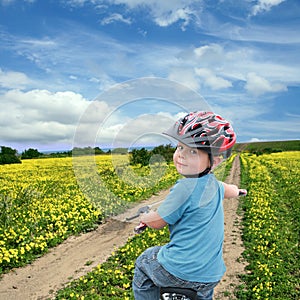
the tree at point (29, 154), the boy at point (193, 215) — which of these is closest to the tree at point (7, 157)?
the tree at point (29, 154)

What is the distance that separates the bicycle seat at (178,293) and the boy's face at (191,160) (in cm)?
90

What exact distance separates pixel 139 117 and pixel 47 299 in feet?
17.5

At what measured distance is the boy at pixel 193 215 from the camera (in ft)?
9.52

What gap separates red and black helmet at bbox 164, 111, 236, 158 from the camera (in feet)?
9.77

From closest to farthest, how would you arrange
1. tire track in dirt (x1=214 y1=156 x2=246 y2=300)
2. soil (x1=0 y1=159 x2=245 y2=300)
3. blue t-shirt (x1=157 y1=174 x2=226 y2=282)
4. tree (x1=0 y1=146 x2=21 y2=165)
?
1. blue t-shirt (x1=157 y1=174 x2=226 y2=282)
2. tire track in dirt (x1=214 y1=156 x2=246 y2=300)
3. soil (x1=0 y1=159 x2=245 y2=300)
4. tree (x1=0 y1=146 x2=21 y2=165)

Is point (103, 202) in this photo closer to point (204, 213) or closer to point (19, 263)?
point (204, 213)

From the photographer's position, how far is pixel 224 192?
346 centimetres

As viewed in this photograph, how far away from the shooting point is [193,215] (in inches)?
114

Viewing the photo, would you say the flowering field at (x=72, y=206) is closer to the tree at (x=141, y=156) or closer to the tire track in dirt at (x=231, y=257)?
the tree at (x=141, y=156)

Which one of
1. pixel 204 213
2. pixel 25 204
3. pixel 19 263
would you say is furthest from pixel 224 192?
pixel 25 204

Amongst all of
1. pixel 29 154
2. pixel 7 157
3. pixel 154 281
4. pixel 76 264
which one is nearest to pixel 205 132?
pixel 154 281

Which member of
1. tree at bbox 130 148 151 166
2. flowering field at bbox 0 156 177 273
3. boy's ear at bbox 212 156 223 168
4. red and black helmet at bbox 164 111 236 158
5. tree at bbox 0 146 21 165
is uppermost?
tree at bbox 0 146 21 165

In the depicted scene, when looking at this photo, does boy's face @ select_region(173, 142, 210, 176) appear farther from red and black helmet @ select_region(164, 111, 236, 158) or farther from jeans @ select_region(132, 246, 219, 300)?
jeans @ select_region(132, 246, 219, 300)

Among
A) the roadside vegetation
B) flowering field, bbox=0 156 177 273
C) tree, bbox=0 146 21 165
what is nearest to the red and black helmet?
the roadside vegetation
